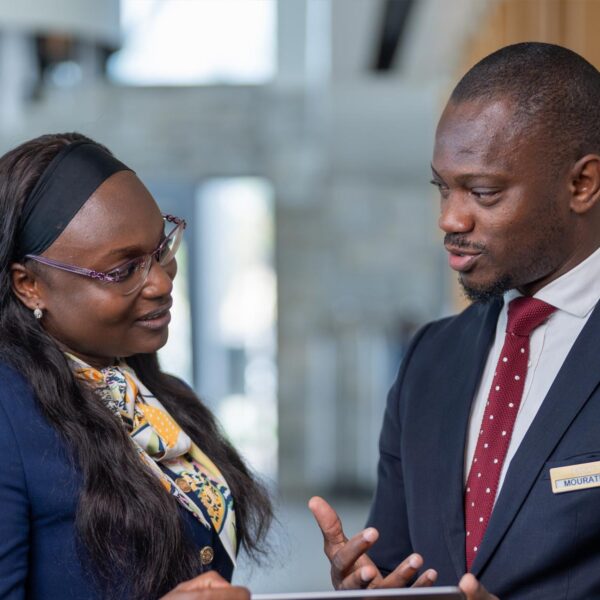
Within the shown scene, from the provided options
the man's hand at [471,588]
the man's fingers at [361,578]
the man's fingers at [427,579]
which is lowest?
the man's fingers at [361,578]

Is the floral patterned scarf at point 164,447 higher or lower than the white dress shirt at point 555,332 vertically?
lower

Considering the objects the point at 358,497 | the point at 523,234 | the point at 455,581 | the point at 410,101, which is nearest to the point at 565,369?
the point at 523,234

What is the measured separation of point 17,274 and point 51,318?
9 centimetres

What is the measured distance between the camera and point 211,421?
6.52 ft

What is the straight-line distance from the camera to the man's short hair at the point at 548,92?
1.68 meters

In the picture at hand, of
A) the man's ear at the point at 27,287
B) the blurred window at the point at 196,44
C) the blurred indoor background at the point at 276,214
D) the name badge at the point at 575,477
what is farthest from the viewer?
the blurred window at the point at 196,44

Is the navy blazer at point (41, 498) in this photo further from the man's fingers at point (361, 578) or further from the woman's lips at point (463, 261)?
the woman's lips at point (463, 261)

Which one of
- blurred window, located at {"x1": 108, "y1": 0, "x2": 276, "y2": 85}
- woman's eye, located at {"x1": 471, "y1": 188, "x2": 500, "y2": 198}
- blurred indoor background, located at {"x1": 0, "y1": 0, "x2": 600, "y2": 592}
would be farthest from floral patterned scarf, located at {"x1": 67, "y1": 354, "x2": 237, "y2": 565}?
blurred window, located at {"x1": 108, "y1": 0, "x2": 276, "y2": 85}

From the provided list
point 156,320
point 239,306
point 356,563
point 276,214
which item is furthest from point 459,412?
point 239,306

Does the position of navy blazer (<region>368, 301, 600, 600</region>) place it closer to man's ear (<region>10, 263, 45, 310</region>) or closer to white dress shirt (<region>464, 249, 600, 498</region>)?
white dress shirt (<region>464, 249, 600, 498</region>)

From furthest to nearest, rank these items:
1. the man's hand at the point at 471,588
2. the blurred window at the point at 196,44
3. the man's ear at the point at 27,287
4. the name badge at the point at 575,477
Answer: the blurred window at the point at 196,44 < the man's ear at the point at 27,287 < the name badge at the point at 575,477 < the man's hand at the point at 471,588

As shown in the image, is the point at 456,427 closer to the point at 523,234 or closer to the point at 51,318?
the point at 523,234

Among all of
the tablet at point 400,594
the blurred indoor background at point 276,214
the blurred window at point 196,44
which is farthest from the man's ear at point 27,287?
the blurred window at point 196,44

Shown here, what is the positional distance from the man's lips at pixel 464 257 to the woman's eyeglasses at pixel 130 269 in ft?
1.56
